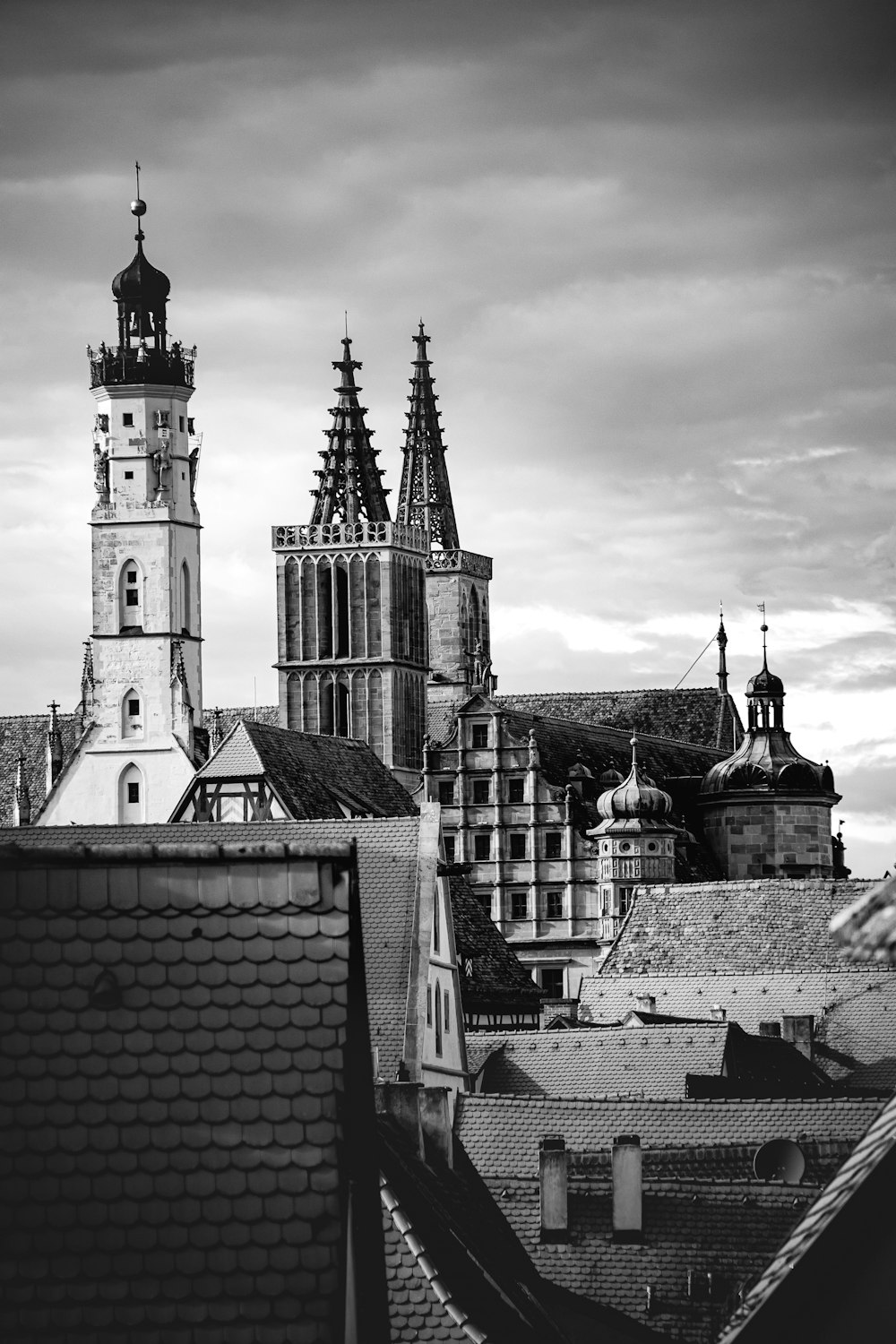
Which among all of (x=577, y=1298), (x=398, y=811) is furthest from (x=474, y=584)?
(x=577, y=1298)

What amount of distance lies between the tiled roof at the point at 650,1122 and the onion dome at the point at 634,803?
54.6 meters

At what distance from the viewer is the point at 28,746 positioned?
113 metres

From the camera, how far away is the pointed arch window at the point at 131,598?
311ft

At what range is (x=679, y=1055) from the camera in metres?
45.3

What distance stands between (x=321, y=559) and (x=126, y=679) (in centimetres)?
1278

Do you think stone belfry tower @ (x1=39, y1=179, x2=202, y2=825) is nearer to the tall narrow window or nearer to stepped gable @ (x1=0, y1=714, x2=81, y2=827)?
the tall narrow window

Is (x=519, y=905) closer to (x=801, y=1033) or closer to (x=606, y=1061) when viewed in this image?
(x=801, y=1033)

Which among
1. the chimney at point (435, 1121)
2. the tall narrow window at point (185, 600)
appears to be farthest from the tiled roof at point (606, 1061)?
the tall narrow window at point (185, 600)

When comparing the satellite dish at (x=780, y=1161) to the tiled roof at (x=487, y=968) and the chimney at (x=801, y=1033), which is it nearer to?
the chimney at (x=801, y=1033)

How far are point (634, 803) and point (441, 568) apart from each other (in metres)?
33.6

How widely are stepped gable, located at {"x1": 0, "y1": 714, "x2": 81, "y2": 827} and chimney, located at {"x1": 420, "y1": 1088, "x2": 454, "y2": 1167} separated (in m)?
80.6

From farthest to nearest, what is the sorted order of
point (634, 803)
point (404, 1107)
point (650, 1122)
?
point (634, 803), point (650, 1122), point (404, 1107)

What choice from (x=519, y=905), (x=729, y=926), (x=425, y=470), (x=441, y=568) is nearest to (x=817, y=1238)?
(x=729, y=926)

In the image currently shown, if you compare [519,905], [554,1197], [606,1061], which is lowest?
[554,1197]
